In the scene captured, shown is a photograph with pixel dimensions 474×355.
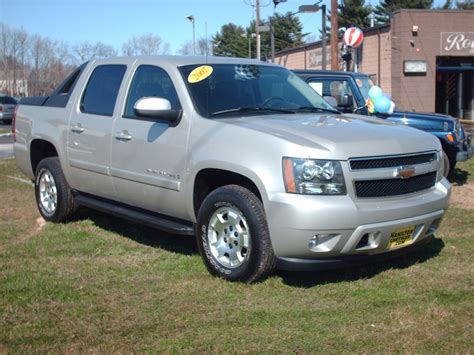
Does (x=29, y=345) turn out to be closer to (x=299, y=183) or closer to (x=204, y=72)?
(x=299, y=183)

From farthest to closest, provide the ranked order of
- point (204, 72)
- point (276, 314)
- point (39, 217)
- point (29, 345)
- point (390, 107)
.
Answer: point (390, 107)
point (39, 217)
point (204, 72)
point (276, 314)
point (29, 345)

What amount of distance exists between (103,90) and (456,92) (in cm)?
2686

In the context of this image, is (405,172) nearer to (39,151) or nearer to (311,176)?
(311,176)

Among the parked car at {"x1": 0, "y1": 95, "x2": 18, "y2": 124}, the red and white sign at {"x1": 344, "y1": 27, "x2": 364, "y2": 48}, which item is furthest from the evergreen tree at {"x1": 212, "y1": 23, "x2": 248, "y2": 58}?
the red and white sign at {"x1": 344, "y1": 27, "x2": 364, "y2": 48}

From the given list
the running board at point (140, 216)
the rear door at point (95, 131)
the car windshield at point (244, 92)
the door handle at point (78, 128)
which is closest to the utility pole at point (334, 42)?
the car windshield at point (244, 92)

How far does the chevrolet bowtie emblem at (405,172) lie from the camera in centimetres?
452

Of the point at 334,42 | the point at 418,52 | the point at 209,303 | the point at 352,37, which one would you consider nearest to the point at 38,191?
the point at 209,303

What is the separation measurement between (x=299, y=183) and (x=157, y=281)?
149 centimetres

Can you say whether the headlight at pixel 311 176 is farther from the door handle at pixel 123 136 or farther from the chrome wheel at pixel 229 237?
the door handle at pixel 123 136

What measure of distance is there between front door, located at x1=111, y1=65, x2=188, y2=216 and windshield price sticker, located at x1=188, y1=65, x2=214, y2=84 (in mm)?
195

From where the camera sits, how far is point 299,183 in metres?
4.25

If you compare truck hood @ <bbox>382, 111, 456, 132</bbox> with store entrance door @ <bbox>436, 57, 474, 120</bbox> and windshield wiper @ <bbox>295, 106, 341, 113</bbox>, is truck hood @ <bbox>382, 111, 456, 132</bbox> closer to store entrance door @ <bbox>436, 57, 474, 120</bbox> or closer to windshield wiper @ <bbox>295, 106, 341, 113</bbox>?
windshield wiper @ <bbox>295, 106, 341, 113</bbox>

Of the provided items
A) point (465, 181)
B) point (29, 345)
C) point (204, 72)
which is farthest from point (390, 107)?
point (29, 345)

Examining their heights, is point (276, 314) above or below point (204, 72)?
below
